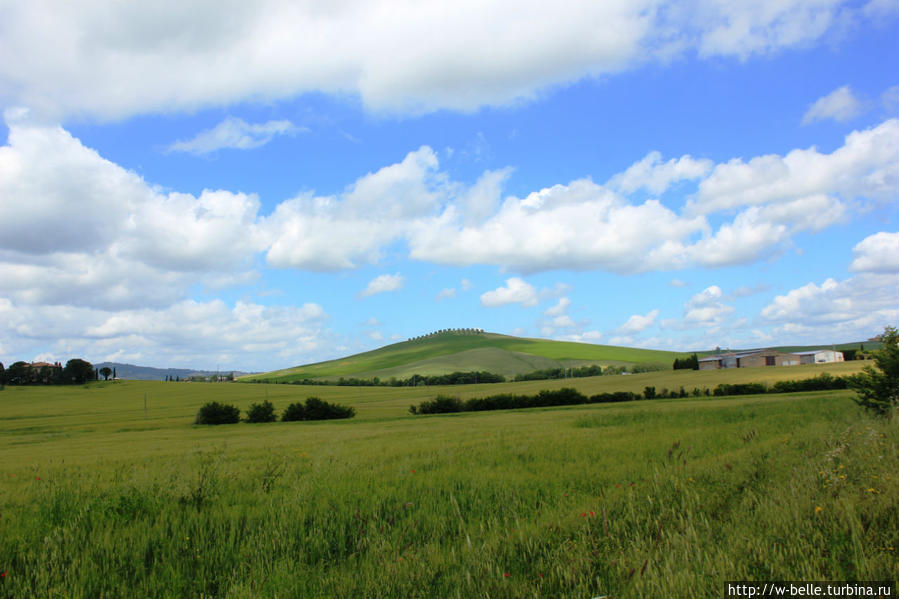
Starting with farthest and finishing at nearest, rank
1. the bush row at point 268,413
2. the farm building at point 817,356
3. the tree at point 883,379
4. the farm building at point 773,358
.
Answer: the farm building at point 817,356, the farm building at point 773,358, the bush row at point 268,413, the tree at point 883,379

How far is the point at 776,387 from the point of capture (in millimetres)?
71312

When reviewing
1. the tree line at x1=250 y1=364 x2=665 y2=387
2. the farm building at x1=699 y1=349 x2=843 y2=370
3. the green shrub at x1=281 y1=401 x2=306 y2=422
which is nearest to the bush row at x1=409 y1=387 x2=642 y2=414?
the green shrub at x1=281 y1=401 x2=306 y2=422

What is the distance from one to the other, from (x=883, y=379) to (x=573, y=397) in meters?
54.2

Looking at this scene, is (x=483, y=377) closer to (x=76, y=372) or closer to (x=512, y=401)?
(x=512, y=401)

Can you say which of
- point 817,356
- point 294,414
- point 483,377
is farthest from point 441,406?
point 817,356

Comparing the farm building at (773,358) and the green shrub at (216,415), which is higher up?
the farm building at (773,358)

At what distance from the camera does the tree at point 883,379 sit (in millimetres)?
18172

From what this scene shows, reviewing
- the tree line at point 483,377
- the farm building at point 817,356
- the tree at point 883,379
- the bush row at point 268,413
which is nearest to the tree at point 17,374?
the tree line at point 483,377


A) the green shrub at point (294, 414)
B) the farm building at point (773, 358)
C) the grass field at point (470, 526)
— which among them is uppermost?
the grass field at point (470, 526)

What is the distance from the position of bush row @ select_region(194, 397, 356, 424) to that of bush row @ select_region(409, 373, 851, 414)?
1078 centimetres

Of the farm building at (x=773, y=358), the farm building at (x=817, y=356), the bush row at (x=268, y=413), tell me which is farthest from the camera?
the farm building at (x=817, y=356)

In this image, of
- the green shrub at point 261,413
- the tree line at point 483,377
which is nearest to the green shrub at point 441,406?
the green shrub at point 261,413

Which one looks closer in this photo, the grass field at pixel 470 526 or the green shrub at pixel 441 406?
the grass field at pixel 470 526

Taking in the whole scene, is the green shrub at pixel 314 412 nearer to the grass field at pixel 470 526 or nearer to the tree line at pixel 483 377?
the grass field at pixel 470 526
